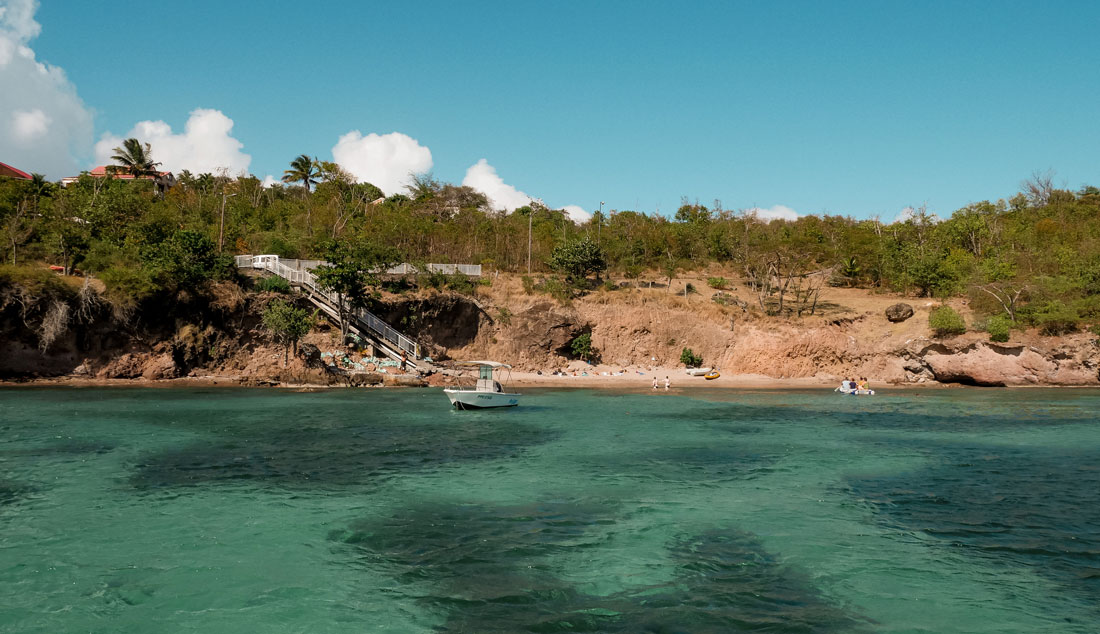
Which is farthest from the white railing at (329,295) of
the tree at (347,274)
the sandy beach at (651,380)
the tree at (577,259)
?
the tree at (577,259)

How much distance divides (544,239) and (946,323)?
122 ft

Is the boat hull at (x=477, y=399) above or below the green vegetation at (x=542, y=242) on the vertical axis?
below

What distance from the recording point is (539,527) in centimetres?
1462

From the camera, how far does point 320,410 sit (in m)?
32.7

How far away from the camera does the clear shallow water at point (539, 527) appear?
10.4 metres

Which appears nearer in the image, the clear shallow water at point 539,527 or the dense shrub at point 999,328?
the clear shallow water at point 539,527

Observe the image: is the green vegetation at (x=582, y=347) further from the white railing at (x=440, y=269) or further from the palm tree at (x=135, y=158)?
the palm tree at (x=135, y=158)

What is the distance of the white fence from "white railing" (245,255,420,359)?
449 mm

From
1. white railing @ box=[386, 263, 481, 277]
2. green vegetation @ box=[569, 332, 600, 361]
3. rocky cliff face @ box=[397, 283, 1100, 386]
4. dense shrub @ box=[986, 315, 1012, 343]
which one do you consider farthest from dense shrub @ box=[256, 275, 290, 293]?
dense shrub @ box=[986, 315, 1012, 343]

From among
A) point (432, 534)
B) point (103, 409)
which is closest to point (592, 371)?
point (103, 409)

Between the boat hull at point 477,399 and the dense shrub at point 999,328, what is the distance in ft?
117

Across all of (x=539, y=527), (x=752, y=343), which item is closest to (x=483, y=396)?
(x=539, y=527)

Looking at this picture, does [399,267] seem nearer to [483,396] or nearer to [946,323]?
[483,396]

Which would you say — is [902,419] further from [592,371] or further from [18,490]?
[18,490]
